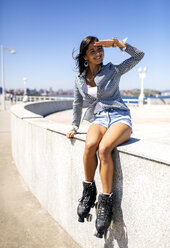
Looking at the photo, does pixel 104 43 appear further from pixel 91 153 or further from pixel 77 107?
pixel 91 153

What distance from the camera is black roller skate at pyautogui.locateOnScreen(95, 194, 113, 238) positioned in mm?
2025

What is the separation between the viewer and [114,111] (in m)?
2.53

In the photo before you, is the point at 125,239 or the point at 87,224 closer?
the point at 125,239

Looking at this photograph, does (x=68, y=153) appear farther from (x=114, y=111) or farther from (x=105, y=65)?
(x=105, y=65)

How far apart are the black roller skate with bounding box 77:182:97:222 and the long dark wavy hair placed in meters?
1.32

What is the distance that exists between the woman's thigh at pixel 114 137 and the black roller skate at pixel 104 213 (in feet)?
1.40

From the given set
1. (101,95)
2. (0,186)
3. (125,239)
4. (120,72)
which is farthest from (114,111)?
(0,186)

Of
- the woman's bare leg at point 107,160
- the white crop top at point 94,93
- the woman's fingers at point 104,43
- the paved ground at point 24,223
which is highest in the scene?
the woman's fingers at point 104,43

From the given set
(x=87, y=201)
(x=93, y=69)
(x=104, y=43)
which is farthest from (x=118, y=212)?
(x=104, y=43)

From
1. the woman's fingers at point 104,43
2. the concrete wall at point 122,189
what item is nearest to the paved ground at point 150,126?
the concrete wall at point 122,189

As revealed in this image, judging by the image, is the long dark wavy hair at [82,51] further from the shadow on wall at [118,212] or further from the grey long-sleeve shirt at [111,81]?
the shadow on wall at [118,212]

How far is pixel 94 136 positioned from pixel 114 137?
0.23 meters

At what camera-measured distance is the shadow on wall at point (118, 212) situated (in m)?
2.10

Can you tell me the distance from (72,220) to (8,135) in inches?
277
